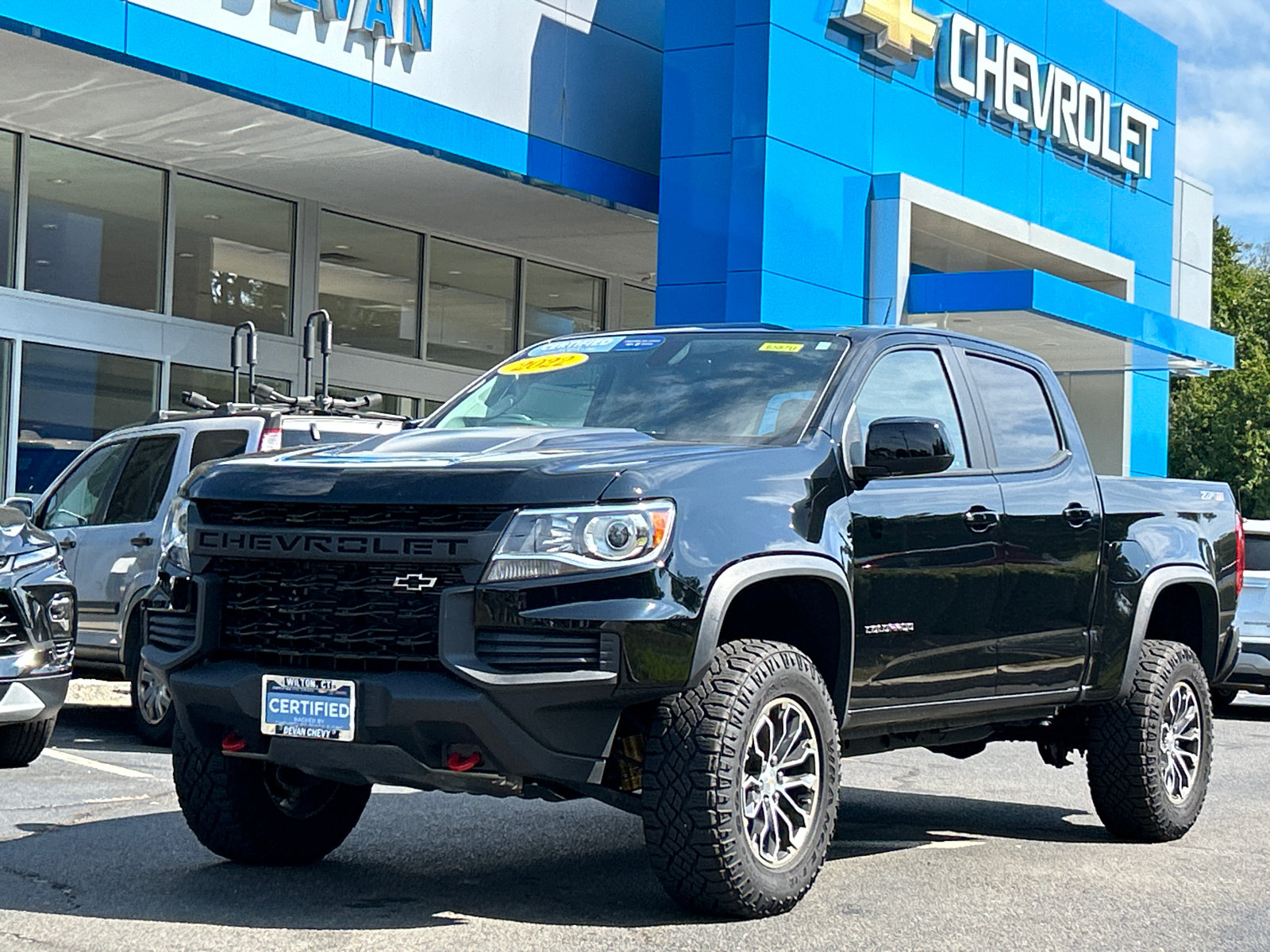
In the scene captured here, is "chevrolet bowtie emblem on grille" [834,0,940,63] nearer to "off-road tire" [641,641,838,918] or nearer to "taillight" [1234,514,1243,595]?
"taillight" [1234,514,1243,595]

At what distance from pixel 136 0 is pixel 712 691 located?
492 inches

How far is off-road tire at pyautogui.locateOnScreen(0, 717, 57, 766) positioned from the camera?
28.9 feet

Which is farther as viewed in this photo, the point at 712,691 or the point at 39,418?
the point at 39,418

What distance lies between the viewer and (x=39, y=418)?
1938 cm

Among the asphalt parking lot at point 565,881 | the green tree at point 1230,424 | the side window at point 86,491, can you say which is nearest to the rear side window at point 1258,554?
the asphalt parking lot at point 565,881

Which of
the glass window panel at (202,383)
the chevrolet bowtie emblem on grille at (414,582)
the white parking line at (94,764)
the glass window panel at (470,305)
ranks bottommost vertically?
the white parking line at (94,764)

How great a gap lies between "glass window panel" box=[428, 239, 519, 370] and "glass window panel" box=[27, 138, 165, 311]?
197 inches

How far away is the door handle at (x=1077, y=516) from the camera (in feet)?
24.3

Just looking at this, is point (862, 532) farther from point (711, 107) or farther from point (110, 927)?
point (711, 107)

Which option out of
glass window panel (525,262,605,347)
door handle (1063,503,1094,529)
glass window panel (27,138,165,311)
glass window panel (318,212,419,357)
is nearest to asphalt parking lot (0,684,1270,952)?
door handle (1063,503,1094,529)

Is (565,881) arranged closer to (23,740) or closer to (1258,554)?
(23,740)

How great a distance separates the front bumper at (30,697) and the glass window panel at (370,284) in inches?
595

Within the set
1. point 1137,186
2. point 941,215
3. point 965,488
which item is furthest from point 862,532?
point 1137,186

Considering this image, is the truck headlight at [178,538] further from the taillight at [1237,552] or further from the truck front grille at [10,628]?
the taillight at [1237,552]
